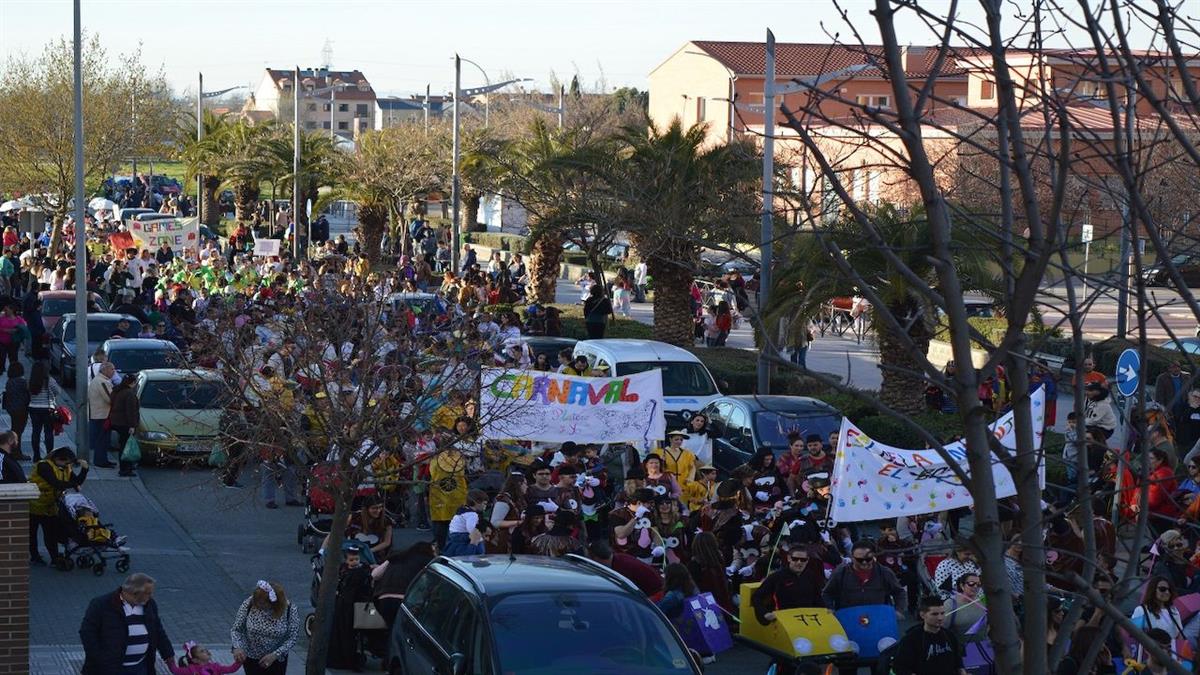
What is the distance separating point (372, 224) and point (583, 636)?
41059 millimetres

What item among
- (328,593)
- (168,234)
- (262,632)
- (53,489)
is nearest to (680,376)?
(53,489)

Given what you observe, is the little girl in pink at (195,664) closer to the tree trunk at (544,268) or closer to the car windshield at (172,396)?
the car windshield at (172,396)

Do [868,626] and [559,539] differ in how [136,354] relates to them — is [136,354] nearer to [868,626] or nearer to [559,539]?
[559,539]

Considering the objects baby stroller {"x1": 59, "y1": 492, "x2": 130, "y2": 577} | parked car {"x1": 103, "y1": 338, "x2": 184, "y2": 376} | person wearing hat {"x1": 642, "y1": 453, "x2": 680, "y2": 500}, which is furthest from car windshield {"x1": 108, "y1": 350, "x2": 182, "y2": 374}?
person wearing hat {"x1": 642, "y1": 453, "x2": 680, "y2": 500}

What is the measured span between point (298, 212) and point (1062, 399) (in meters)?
29.6

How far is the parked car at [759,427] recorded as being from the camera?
63.3ft

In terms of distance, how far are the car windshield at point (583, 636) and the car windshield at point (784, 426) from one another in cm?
926

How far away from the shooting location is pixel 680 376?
75.5ft

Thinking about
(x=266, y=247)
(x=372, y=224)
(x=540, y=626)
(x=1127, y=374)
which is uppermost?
(x=372, y=224)

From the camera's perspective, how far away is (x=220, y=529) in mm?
18500

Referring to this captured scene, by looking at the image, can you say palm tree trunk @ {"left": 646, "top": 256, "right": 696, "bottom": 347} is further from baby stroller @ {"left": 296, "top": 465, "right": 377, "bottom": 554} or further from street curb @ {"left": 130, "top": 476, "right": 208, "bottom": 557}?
baby stroller @ {"left": 296, "top": 465, "right": 377, "bottom": 554}

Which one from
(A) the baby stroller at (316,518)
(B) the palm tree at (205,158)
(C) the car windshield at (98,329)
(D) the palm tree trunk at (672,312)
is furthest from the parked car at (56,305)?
(B) the palm tree at (205,158)

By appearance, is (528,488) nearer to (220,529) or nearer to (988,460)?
(220,529)

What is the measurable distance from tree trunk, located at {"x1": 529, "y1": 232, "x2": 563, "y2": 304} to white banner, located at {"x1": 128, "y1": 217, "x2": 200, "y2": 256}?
1000 centimetres
